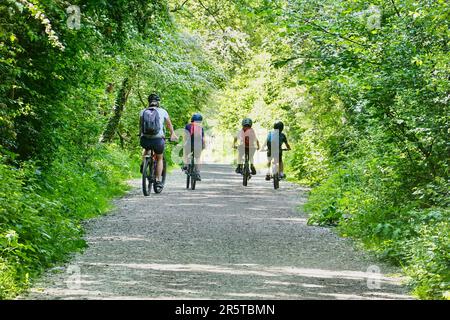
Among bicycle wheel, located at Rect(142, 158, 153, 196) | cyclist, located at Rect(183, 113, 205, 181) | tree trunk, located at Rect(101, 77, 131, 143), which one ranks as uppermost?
tree trunk, located at Rect(101, 77, 131, 143)

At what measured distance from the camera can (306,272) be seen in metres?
8.74

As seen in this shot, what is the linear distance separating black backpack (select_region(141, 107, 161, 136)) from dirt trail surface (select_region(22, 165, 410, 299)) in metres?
1.88

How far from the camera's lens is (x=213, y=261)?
923cm

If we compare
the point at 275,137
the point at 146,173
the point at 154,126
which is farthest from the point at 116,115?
the point at 154,126

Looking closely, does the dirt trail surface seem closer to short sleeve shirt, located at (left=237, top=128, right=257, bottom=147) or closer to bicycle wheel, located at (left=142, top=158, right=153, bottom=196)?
bicycle wheel, located at (left=142, top=158, right=153, bottom=196)

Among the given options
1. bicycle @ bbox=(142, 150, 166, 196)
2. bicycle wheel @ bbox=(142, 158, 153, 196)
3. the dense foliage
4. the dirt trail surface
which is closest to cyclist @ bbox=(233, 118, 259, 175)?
the dense foliage

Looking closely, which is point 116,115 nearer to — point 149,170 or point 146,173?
point 149,170

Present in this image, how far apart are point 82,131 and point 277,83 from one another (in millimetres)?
10675

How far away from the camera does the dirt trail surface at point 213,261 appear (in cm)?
755

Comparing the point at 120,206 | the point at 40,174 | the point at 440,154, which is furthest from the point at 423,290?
the point at 120,206

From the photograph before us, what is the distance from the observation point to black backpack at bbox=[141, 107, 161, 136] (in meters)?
15.9

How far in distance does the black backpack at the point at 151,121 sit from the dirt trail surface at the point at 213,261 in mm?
1884

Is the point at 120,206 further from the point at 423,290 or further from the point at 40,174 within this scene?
the point at 423,290

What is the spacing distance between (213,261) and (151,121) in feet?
23.4
